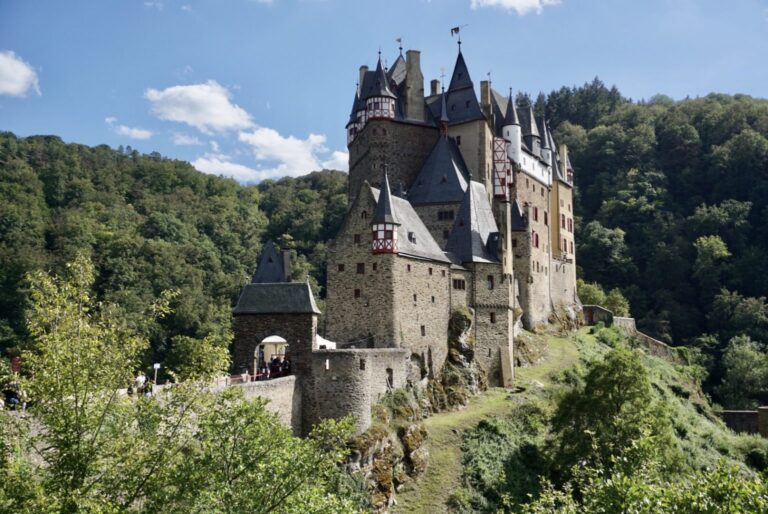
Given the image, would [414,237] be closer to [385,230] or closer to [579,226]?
[385,230]

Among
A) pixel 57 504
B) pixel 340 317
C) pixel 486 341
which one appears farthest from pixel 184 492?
pixel 486 341

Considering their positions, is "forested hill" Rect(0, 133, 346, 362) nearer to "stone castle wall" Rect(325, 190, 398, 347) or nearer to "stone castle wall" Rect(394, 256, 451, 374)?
"stone castle wall" Rect(325, 190, 398, 347)

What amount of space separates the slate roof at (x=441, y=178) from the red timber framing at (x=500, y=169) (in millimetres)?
3328

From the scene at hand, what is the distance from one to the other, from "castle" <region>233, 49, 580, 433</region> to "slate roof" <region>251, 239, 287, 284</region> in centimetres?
6

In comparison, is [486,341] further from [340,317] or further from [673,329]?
[673,329]

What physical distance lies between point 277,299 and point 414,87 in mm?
24184

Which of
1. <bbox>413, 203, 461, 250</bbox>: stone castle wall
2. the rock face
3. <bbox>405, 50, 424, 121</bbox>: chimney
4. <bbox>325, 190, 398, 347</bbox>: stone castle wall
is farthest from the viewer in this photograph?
<bbox>405, 50, 424, 121</bbox>: chimney

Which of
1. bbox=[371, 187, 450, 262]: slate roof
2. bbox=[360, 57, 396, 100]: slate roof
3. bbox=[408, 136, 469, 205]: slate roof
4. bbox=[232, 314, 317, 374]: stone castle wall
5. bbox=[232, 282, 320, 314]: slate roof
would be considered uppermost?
bbox=[360, 57, 396, 100]: slate roof

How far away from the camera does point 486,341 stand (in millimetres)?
45125

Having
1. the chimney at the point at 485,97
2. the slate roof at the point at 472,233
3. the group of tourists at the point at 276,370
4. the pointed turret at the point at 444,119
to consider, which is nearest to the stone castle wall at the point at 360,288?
the group of tourists at the point at 276,370

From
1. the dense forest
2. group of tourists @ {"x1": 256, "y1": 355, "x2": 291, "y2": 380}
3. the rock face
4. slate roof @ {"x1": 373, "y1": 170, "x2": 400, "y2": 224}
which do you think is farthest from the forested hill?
the rock face

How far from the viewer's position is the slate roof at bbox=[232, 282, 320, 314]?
113 feet

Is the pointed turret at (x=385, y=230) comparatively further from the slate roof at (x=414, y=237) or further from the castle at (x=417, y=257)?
the slate roof at (x=414, y=237)

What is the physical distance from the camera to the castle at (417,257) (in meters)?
34.8
